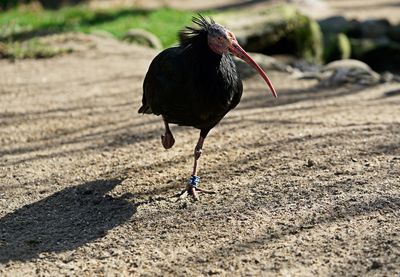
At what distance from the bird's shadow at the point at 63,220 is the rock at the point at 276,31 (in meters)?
6.51

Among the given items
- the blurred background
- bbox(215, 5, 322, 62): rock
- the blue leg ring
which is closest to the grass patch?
the blurred background

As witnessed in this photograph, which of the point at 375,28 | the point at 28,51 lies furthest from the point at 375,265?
the point at 375,28

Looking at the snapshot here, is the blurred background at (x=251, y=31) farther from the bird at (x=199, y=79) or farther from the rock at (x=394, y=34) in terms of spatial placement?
the bird at (x=199, y=79)

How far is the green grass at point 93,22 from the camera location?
11.9m

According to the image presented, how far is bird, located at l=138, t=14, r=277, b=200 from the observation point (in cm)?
488

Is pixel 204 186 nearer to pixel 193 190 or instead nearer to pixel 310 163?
pixel 193 190

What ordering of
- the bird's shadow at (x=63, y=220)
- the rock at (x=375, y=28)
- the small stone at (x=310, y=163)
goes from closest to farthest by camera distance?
1. the bird's shadow at (x=63, y=220)
2. the small stone at (x=310, y=163)
3. the rock at (x=375, y=28)

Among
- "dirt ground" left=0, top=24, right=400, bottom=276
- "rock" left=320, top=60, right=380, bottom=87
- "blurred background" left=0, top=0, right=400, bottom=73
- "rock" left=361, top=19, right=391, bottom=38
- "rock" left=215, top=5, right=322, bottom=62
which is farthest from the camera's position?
"rock" left=361, top=19, right=391, bottom=38

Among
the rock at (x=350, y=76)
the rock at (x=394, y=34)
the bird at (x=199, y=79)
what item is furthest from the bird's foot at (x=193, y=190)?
the rock at (x=394, y=34)

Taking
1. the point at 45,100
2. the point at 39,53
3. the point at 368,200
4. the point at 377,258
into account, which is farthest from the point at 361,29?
the point at 377,258

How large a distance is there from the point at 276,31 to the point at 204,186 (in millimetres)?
7177

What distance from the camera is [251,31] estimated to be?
11.6 m

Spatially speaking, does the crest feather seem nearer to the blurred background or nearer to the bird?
the bird

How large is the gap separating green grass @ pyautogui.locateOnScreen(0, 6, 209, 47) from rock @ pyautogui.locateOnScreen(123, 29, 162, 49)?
7.9 inches
